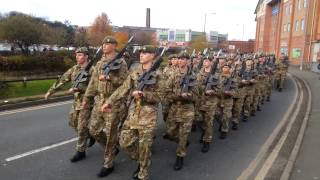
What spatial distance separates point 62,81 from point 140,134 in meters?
2.30

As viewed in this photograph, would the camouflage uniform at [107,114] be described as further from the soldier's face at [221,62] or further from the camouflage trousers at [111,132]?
the soldier's face at [221,62]

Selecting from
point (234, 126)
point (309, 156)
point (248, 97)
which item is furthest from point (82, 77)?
point (248, 97)

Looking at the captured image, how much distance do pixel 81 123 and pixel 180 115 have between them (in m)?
1.65

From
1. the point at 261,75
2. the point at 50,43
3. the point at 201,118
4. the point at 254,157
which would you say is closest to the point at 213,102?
the point at 201,118

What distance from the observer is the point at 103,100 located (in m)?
6.07

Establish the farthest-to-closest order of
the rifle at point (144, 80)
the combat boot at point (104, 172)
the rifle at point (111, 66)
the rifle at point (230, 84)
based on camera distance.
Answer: the rifle at point (230, 84), the rifle at point (111, 66), the combat boot at point (104, 172), the rifle at point (144, 80)

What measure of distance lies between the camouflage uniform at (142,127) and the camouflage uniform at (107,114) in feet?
1.14

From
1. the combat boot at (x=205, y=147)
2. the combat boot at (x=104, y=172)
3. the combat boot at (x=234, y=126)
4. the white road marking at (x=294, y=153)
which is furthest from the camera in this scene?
the combat boot at (x=234, y=126)

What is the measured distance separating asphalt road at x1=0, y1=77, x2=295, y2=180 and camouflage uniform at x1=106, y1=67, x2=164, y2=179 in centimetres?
54

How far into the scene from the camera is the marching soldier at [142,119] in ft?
17.9

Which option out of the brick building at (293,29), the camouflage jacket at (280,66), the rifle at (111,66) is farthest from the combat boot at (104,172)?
the brick building at (293,29)

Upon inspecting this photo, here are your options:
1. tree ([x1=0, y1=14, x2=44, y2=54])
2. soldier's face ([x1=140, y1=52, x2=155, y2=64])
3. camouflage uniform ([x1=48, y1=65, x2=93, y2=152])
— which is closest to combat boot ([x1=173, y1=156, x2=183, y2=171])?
camouflage uniform ([x1=48, y1=65, x2=93, y2=152])

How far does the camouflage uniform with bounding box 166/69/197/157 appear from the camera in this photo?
20.9ft

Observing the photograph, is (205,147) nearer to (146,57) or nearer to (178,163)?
(178,163)
